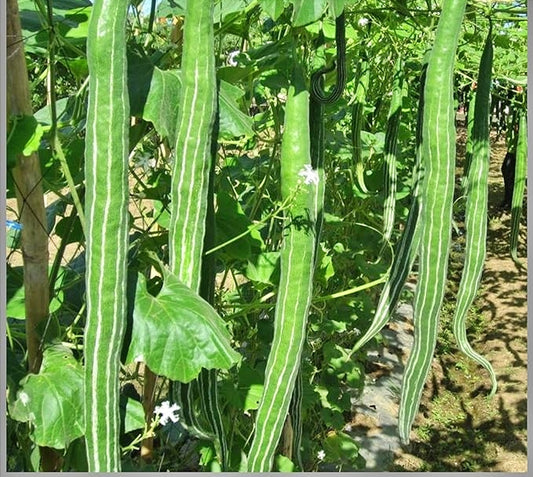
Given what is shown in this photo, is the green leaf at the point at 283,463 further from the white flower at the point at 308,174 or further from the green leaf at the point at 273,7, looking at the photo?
the green leaf at the point at 273,7

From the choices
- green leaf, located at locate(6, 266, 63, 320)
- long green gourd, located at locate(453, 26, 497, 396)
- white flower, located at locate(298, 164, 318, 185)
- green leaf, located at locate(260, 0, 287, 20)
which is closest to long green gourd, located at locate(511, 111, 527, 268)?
long green gourd, located at locate(453, 26, 497, 396)

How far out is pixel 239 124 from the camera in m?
1.50

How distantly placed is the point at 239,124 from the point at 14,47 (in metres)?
0.47

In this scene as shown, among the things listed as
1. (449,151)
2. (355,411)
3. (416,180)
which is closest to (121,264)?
(449,151)

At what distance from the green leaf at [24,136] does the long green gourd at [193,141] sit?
228 mm

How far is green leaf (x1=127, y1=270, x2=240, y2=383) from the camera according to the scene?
1254 mm

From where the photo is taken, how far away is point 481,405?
450 centimetres

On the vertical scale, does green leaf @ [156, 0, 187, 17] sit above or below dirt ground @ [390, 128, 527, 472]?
above

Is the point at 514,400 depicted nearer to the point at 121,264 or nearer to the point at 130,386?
the point at 130,386

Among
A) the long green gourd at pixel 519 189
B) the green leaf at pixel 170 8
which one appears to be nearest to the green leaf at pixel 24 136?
the green leaf at pixel 170 8

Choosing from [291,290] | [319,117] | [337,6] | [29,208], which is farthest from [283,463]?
[337,6]

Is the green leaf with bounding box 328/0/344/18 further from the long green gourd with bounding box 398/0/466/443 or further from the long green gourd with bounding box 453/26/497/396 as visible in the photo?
A: the long green gourd with bounding box 453/26/497/396

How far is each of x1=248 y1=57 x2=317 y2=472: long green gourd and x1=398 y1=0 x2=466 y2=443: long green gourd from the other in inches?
9.2

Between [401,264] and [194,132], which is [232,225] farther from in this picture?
[194,132]
